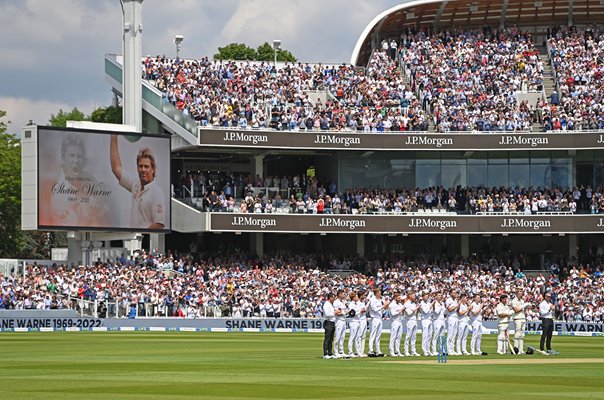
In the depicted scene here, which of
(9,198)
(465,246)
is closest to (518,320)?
(465,246)

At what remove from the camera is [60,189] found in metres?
57.5

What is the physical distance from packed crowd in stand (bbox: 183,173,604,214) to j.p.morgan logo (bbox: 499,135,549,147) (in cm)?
297

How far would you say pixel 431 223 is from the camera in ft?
220

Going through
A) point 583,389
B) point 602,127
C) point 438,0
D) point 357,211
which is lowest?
point 583,389

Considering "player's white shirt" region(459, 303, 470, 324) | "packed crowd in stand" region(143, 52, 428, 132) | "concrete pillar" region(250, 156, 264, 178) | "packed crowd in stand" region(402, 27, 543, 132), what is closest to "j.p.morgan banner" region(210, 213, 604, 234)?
"concrete pillar" region(250, 156, 264, 178)

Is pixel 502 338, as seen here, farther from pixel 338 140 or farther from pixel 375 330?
pixel 338 140

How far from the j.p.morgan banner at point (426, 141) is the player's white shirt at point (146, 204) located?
7.16 meters

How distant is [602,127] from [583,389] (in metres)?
47.5

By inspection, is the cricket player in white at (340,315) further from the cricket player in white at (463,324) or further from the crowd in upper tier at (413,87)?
the crowd in upper tier at (413,87)

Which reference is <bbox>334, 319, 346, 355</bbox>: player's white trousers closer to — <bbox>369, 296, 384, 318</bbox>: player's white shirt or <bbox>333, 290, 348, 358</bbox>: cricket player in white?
<bbox>333, 290, 348, 358</bbox>: cricket player in white

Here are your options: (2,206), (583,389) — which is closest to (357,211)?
(2,206)

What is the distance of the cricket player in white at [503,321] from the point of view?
33281 millimetres

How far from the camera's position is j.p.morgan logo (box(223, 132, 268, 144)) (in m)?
64.9

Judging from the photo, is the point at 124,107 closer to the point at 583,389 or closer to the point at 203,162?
the point at 203,162
